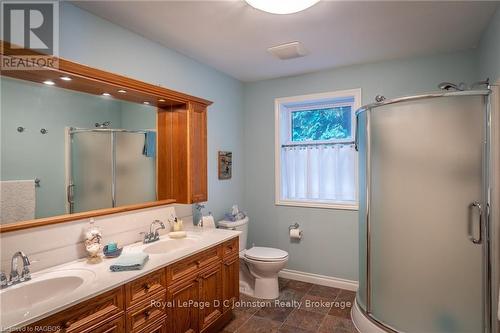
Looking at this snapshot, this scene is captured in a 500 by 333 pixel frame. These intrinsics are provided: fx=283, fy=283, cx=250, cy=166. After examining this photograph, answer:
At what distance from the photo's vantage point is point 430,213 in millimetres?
2021

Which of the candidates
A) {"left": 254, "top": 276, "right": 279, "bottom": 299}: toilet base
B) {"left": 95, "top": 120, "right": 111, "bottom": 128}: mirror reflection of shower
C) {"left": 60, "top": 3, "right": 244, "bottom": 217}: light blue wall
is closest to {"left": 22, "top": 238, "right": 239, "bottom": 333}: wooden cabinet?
{"left": 254, "top": 276, "right": 279, "bottom": 299}: toilet base

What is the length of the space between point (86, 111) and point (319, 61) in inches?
90.3

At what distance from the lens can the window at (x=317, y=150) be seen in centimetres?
329

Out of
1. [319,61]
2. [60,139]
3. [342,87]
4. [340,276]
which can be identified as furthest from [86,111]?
[340,276]

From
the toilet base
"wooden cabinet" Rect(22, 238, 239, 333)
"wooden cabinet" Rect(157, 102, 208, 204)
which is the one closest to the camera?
"wooden cabinet" Rect(22, 238, 239, 333)

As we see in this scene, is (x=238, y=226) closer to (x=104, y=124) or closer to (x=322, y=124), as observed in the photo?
(x=322, y=124)

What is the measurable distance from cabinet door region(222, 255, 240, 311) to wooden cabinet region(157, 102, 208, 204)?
2.15 feet

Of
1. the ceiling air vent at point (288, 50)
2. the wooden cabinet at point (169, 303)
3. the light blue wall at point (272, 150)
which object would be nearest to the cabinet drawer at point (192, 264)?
the wooden cabinet at point (169, 303)

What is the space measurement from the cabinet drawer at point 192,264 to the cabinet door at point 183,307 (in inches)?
2.2

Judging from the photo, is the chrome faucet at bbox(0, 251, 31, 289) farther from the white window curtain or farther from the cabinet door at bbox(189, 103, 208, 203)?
the white window curtain

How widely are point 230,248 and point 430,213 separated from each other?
1.60 m

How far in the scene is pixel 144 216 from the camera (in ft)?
7.72

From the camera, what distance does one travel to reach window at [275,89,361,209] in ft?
10.8

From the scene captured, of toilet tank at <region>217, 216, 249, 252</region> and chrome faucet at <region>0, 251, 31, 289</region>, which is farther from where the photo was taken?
toilet tank at <region>217, 216, 249, 252</region>
